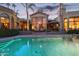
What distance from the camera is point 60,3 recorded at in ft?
20.6

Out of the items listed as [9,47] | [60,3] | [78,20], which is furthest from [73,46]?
[9,47]

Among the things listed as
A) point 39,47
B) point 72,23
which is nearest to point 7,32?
point 39,47

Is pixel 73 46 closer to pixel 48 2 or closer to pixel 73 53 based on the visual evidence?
pixel 73 53

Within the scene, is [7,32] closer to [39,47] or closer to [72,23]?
[39,47]

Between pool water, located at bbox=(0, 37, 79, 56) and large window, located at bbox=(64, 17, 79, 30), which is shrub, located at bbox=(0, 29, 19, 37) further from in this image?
large window, located at bbox=(64, 17, 79, 30)

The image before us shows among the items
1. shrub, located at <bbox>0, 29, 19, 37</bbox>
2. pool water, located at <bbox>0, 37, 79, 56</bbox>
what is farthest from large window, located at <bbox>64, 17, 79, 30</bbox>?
shrub, located at <bbox>0, 29, 19, 37</bbox>

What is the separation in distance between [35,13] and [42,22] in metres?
0.29

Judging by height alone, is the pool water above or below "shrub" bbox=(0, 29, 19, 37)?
below

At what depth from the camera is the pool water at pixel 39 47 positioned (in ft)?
20.5

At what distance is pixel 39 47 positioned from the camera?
633 centimetres

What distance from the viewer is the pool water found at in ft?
20.5

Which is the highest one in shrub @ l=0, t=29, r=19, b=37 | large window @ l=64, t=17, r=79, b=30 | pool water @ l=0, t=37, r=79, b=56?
large window @ l=64, t=17, r=79, b=30

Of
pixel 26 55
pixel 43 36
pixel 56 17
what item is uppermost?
pixel 56 17

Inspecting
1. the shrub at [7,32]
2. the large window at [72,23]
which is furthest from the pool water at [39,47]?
the large window at [72,23]
